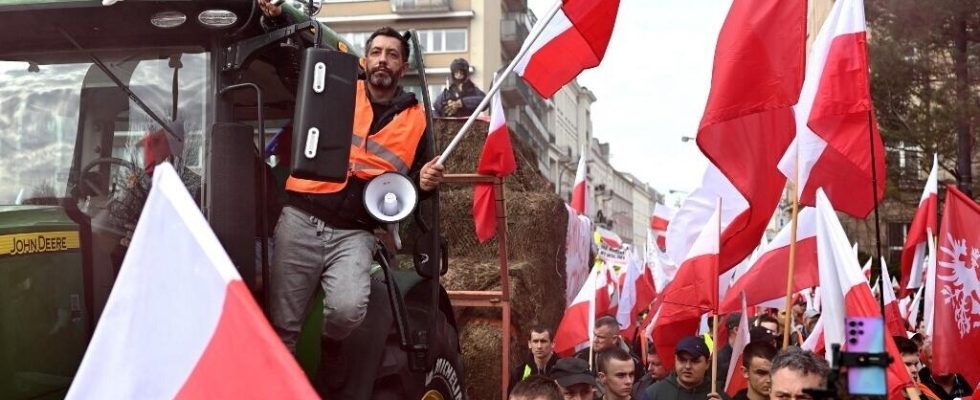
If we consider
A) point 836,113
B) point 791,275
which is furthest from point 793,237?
point 836,113

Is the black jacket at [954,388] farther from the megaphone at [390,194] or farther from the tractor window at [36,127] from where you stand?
the tractor window at [36,127]

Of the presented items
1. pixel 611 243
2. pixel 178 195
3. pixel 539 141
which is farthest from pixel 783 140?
pixel 539 141

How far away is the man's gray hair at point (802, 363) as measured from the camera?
4.58 meters

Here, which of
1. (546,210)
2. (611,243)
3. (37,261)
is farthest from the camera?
(611,243)

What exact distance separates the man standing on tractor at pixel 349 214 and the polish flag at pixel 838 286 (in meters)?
1.86

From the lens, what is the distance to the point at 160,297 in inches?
101

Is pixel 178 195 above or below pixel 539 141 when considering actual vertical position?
below

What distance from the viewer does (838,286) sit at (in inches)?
223

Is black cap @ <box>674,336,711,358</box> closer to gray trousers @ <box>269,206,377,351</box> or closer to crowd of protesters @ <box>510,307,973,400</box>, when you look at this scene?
crowd of protesters @ <box>510,307,973,400</box>

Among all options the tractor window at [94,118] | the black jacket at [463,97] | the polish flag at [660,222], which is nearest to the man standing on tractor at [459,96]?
the black jacket at [463,97]

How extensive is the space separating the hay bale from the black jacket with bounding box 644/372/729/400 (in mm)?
2206

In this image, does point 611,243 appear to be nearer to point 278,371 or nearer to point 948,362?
point 948,362

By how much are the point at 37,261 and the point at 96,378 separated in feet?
5.53

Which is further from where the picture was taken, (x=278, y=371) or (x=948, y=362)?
(x=948, y=362)
